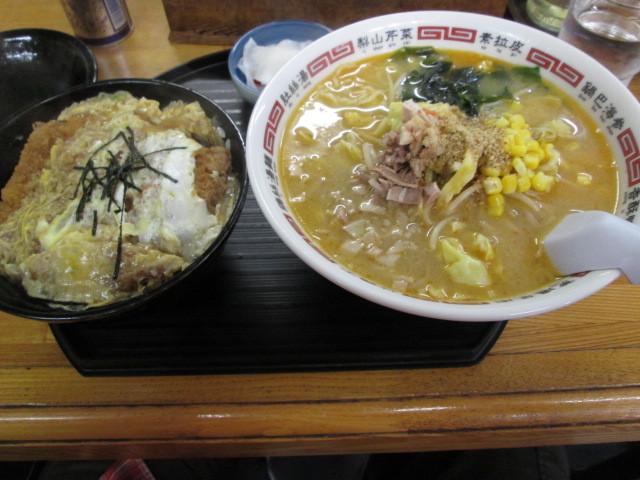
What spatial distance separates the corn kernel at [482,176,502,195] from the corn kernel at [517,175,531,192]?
0.20 feet

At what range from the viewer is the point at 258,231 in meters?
1.60

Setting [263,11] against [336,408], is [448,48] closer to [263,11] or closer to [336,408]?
[263,11]

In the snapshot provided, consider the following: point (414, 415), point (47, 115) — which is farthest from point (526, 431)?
point (47, 115)

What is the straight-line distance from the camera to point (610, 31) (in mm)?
1887

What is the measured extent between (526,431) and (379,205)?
0.77 meters

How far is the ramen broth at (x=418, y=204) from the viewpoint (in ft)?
4.11

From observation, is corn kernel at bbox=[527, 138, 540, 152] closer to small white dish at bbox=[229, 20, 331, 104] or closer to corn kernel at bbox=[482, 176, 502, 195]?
corn kernel at bbox=[482, 176, 502, 195]

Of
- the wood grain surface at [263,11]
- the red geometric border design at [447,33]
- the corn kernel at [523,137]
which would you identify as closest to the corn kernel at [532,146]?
the corn kernel at [523,137]

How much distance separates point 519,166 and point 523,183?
0.19 feet

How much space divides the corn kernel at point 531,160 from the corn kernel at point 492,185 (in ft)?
0.38

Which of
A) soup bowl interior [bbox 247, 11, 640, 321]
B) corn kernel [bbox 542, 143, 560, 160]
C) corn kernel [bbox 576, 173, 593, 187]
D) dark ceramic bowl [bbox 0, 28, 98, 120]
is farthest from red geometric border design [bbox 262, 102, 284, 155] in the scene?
dark ceramic bowl [bbox 0, 28, 98, 120]

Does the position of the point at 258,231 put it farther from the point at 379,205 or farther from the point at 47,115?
the point at 47,115

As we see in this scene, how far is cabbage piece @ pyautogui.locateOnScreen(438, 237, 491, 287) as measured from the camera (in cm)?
123

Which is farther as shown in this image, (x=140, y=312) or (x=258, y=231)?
(x=258, y=231)
